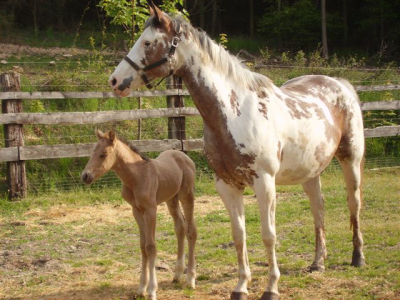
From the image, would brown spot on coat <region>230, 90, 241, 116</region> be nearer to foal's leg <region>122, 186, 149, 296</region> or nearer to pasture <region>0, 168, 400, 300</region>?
foal's leg <region>122, 186, 149, 296</region>

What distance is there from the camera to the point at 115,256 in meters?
6.00

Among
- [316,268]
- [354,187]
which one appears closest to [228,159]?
[316,268]

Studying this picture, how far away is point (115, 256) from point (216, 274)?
1.22m

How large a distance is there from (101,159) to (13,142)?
4191 millimetres

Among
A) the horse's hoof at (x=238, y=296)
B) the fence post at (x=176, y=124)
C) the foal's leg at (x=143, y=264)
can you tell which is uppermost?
the fence post at (x=176, y=124)

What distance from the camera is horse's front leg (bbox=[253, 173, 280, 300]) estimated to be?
14.6ft

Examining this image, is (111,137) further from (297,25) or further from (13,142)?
(297,25)

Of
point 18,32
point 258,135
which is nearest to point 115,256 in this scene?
point 258,135

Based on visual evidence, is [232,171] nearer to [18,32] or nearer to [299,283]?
[299,283]

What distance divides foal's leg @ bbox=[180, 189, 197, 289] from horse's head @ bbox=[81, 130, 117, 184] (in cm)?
83

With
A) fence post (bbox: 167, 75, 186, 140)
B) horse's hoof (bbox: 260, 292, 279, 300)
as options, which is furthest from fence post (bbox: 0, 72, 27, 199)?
Result: horse's hoof (bbox: 260, 292, 279, 300)

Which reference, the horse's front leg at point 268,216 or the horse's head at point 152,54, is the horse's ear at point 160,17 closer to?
the horse's head at point 152,54

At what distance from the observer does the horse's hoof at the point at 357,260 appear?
5415 mm

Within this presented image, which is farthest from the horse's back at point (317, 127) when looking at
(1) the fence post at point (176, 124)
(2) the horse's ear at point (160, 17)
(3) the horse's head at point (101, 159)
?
(1) the fence post at point (176, 124)
